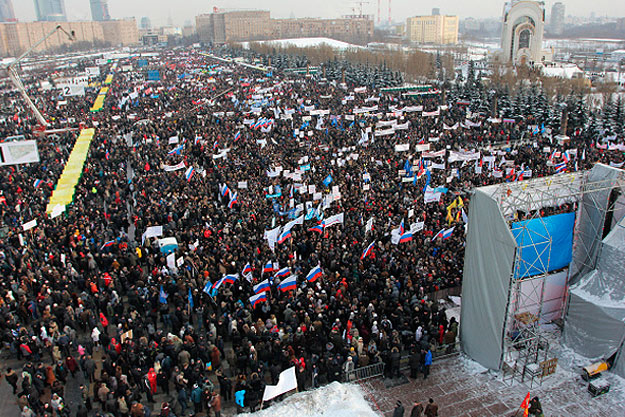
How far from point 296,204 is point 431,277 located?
21.7 ft

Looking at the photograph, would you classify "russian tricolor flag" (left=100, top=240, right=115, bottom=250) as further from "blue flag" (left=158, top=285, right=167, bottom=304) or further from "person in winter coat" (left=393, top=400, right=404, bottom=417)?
"person in winter coat" (left=393, top=400, right=404, bottom=417)

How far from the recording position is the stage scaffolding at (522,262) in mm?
9789

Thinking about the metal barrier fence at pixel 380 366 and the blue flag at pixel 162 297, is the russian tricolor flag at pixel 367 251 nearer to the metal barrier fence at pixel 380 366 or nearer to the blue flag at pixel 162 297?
the metal barrier fence at pixel 380 366

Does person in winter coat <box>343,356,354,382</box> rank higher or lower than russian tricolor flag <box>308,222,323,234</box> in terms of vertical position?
lower

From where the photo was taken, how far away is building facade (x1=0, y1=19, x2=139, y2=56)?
458ft

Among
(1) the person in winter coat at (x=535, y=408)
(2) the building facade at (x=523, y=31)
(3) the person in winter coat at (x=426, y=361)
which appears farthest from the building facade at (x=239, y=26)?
(1) the person in winter coat at (x=535, y=408)

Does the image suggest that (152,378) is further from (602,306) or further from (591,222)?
(591,222)

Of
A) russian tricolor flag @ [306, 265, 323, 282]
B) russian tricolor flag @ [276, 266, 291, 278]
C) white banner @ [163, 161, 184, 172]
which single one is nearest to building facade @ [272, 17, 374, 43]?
white banner @ [163, 161, 184, 172]

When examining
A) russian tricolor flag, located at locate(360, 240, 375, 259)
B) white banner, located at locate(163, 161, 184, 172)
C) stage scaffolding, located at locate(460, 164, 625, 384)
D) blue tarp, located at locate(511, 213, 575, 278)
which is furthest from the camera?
white banner, located at locate(163, 161, 184, 172)

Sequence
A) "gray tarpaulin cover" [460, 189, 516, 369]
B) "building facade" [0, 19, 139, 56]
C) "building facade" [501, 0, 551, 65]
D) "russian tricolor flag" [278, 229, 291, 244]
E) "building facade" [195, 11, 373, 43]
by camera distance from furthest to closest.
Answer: "building facade" [195, 11, 373, 43], "building facade" [0, 19, 139, 56], "building facade" [501, 0, 551, 65], "russian tricolor flag" [278, 229, 291, 244], "gray tarpaulin cover" [460, 189, 516, 369]

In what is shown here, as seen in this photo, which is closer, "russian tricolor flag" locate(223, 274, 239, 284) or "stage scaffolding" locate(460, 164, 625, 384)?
"stage scaffolding" locate(460, 164, 625, 384)

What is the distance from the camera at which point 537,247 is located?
10742mm

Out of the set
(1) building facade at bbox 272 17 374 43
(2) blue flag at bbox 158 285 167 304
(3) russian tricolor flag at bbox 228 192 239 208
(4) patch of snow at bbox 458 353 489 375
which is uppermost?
(1) building facade at bbox 272 17 374 43

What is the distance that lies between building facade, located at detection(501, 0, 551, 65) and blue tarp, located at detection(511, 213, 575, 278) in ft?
205
